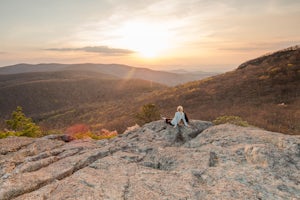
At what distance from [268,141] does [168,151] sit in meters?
3.76

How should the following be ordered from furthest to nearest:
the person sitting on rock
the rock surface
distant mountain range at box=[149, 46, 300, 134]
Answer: distant mountain range at box=[149, 46, 300, 134] < the person sitting on rock < the rock surface

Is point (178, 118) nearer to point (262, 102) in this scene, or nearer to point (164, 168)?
point (164, 168)

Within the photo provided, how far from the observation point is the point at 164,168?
318 inches

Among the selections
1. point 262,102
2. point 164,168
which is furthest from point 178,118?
point 262,102

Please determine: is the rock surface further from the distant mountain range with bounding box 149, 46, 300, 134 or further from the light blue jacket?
the distant mountain range with bounding box 149, 46, 300, 134

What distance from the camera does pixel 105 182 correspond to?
6793 millimetres

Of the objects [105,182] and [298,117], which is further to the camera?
[298,117]

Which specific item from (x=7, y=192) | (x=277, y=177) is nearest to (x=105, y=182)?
(x=7, y=192)

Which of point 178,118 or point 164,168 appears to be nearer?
point 164,168

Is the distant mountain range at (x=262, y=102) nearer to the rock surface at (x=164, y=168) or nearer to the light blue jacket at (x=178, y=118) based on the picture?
the light blue jacket at (x=178, y=118)

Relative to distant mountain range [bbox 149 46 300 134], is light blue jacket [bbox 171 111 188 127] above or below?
above

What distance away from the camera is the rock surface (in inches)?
245

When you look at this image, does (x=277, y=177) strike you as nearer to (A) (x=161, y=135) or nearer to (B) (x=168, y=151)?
(B) (x=168, y=151)

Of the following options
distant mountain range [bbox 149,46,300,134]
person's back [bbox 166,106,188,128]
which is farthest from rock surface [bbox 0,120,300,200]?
distant mountain range [bbox 149,46,300,134]
